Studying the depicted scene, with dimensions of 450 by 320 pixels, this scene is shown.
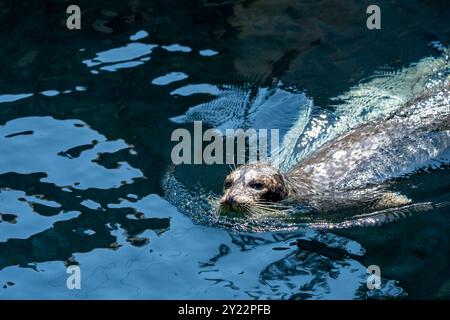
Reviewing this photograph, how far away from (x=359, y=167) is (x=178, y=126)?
2.10m

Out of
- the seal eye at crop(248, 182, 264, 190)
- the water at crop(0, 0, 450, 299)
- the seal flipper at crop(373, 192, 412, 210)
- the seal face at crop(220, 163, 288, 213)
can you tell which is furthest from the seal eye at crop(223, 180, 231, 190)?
the seal flipper at crop(373, 192, 412, 210)

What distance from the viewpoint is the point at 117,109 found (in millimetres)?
10148

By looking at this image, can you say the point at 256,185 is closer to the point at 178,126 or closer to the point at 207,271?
the point at 207,271

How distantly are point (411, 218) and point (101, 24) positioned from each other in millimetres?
5747

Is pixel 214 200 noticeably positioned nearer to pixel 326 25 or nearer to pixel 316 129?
pixel 316 129

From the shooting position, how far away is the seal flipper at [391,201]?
332 inches

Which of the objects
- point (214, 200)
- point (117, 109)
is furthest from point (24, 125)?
point (214, 200)

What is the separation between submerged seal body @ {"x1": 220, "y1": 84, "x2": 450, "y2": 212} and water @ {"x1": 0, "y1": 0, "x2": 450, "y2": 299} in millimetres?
274

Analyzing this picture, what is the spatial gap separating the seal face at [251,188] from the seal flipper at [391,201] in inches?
36.4

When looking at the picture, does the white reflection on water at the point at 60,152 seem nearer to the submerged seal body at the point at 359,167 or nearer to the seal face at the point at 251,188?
the seal face at the point at 251,188

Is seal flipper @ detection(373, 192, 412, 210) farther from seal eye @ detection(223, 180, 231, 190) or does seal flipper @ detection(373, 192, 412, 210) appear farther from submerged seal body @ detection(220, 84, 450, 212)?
seal eye @ detection(223, 180, 231, 190)
